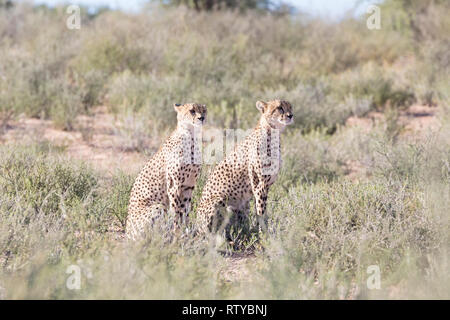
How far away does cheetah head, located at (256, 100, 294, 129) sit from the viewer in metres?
4.23

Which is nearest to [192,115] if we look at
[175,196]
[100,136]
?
[175,196]

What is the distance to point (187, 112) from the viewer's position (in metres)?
4.12

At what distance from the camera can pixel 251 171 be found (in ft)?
14.0

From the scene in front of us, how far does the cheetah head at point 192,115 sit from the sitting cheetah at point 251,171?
458 millimetres

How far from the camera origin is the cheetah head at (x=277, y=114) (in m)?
4.23

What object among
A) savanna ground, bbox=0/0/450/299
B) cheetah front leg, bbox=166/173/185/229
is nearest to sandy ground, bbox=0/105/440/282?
savanna ground, bbox=0/0/450/299

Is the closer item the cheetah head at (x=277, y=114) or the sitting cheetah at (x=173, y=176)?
the sitting cheetah at (x=173, y=176)

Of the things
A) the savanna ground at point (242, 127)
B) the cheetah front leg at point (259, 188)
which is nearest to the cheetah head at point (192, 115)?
the cheetah front leg at point (259, 188)

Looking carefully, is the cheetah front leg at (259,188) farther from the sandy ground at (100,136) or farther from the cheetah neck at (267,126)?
the sandy ground at (100,136)

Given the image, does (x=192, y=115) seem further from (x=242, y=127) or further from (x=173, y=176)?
(x=242, y=127)

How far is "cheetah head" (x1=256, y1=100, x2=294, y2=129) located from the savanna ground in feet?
2.09

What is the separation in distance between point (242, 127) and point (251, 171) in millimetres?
4017
